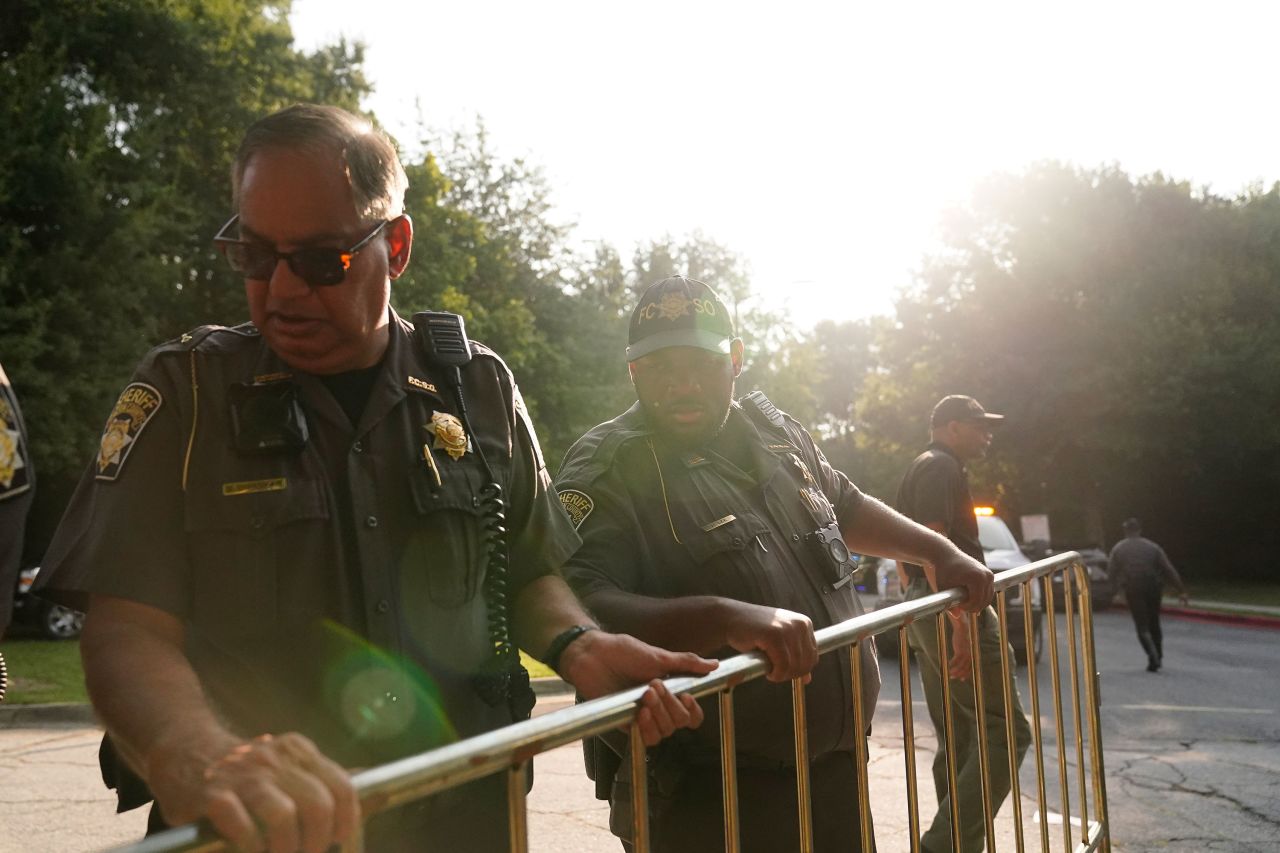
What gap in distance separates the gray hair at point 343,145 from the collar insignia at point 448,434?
1.14ft

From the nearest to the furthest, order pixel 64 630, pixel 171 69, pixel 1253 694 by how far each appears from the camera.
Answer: pixel 1253 694, pixel 64 630, pixel 171 69

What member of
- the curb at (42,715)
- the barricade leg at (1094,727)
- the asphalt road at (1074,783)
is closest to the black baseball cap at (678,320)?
the barricade leg at (1094,727)

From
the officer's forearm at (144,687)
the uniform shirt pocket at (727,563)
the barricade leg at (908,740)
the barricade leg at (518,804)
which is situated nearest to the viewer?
the officer's forearm at (144,687)

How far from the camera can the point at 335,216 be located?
1916 mm

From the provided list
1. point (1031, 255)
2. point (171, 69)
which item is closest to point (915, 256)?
point (1031, 255)

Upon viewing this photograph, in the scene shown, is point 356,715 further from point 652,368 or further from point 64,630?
point 64,630

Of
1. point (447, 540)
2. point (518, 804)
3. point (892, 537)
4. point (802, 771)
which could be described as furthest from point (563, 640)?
point (892, 537)

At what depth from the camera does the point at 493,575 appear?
6.88 ft

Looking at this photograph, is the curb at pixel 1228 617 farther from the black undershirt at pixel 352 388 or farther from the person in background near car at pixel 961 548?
the black undershirt at pixel 352 388

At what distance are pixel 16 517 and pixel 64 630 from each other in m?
16.1

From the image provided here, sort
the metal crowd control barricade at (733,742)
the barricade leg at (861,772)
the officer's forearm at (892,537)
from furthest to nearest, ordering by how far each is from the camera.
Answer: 1. the officer's forearm at (892,537)
2. the barricade leg at (861,772)
3. the metal crowd control barricade at (733,742)

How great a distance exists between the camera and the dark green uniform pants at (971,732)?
12.1 feet

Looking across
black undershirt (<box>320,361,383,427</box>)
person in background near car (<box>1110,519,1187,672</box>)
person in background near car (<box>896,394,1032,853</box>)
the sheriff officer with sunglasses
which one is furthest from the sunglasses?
person in background near car (<box>1110,519,1187,672</box>)

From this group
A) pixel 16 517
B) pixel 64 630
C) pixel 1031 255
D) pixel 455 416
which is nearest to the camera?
pixel 16 517
